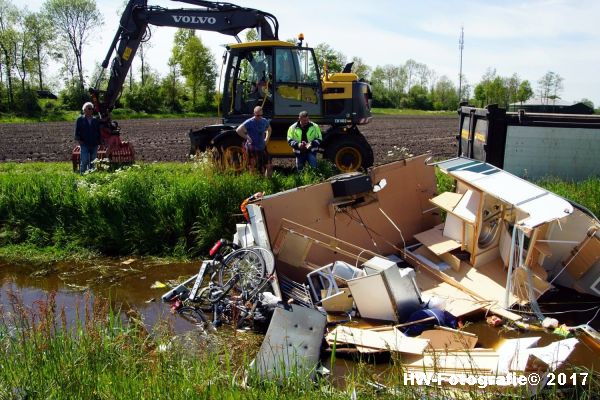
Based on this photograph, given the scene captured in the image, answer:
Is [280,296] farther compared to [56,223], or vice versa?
[56,223]

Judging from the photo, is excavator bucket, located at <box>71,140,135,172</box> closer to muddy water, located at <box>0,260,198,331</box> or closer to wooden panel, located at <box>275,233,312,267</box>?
muddy water, located at <box>0,260,198,331</box>

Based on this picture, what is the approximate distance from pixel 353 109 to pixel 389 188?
4700 mm

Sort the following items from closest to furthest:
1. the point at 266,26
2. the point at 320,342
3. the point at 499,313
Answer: the point at 320,342
the point at 499,313
the point at 266,26

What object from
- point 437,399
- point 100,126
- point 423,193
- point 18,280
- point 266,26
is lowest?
point 18,280

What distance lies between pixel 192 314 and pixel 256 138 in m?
4.62

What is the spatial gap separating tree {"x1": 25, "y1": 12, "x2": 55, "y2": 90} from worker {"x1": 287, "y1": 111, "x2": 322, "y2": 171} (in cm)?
5216

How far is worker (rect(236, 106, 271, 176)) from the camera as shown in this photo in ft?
33.5

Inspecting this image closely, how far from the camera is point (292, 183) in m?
9.16

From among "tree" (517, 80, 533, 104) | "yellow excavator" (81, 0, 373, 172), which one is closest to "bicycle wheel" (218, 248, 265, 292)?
"yellow excavator" (81, 0, 373, 172)

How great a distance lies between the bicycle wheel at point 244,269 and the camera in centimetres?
630

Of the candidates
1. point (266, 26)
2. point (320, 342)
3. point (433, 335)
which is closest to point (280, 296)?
point (320, 342)

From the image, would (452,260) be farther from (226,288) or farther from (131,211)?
(131,211)

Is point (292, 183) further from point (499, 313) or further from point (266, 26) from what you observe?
point (266, 26)

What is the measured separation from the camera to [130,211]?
8844 millimetres
